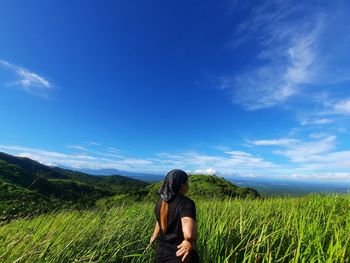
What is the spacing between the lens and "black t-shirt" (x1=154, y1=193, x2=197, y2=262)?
4098mm

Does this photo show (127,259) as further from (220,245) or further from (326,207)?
(326,207)

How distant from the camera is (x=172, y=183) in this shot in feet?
14.0

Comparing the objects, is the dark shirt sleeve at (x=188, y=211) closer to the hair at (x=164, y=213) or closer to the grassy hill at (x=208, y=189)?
the hair at (x=164, y=213)

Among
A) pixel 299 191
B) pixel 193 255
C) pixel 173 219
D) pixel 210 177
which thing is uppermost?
pixel 210 177

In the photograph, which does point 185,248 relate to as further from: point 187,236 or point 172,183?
point 172,183

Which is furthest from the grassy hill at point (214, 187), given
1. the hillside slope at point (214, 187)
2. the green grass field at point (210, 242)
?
the green grass field at point (210, 242)

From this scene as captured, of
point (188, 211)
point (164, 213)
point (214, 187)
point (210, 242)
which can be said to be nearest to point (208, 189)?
point (214, 187)

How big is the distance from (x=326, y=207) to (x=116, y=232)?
5495 millimetres

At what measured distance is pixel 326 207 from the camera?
8.17 metres

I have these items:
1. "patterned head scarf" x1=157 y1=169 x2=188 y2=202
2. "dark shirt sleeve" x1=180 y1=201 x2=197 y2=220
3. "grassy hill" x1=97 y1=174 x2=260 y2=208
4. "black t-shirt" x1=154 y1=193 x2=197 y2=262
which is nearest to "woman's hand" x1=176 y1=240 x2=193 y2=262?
"black t-shirt" x1=154 y1=193 x2=197 y2=262

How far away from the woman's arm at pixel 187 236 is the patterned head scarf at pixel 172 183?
42cm

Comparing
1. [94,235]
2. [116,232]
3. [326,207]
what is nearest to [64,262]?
[94,235]

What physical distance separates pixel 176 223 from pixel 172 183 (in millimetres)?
533

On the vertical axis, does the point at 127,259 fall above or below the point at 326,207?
below
